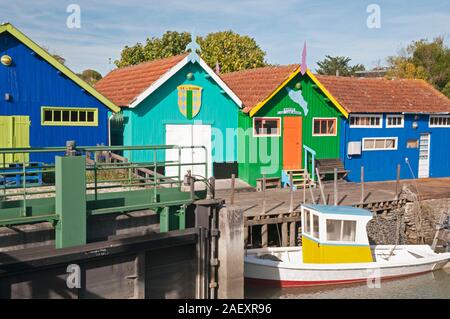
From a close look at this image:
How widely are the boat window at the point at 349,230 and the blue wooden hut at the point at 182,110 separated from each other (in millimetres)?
6913

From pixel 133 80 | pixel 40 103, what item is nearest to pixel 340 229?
pixel 40 103

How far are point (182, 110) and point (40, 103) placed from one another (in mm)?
5422

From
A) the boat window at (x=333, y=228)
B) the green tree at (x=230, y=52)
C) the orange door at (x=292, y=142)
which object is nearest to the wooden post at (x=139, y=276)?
the boat window at (x=333, y=228)

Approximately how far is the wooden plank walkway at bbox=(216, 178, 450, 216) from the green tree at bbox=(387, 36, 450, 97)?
24847 mm

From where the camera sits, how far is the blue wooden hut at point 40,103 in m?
17.4

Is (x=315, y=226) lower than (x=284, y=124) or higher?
lower

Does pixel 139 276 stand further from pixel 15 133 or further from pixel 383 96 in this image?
pixel 383 96

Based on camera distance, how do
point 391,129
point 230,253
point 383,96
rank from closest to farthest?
1. point 230,253
2. point 391,129
3. point 383,96

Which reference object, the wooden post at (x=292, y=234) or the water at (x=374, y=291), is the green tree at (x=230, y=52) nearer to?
Result: the wooden post at (x=292, y=234)

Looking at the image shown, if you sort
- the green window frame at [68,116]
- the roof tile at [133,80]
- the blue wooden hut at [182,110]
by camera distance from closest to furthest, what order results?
1. the green window frame at [68,116]
2. the blue wooden hut at [182,110]
3. the roof tile at [133,80]

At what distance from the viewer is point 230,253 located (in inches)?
485

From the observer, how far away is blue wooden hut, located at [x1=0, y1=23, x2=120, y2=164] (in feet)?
57.1

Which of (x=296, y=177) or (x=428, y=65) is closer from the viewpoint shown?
(x=296, y=177)
